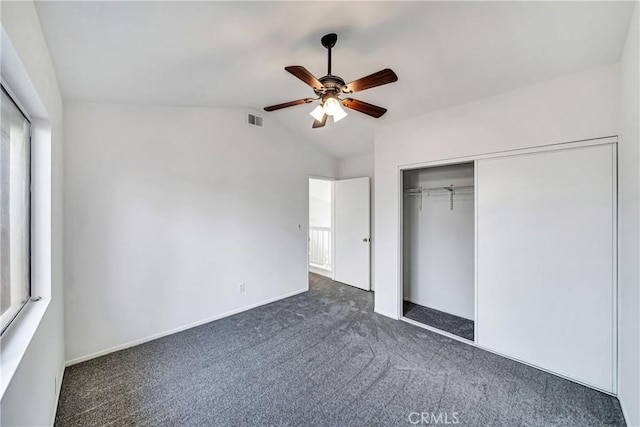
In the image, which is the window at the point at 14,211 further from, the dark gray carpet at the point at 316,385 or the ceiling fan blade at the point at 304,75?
the ceiling fan blade at the point at 304,75

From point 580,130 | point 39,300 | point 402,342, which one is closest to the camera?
point 39,300

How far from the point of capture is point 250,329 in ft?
10.1

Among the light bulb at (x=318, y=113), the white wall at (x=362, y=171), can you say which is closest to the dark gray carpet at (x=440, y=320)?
the white wall at (x=362, y=171)

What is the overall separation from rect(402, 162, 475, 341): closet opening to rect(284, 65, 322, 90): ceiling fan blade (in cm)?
216

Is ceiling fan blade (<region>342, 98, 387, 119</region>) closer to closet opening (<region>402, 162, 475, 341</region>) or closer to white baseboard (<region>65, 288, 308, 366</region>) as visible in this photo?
closet opening (<region>402, 162, 475, 341</region>)

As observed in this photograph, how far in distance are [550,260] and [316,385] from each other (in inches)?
88.2

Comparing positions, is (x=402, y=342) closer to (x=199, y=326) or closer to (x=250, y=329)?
(x=250, y=329)

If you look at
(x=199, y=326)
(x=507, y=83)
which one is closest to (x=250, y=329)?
(x=199, y=326)

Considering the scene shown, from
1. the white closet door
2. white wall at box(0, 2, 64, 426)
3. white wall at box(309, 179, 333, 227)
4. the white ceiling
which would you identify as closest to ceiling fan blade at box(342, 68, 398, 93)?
the white ceiling

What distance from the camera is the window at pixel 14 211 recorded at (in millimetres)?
1317

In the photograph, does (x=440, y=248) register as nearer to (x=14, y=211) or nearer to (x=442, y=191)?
(x=442, y=191)

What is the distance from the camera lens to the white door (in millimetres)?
4508

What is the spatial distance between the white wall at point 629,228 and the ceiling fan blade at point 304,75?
1892 millimetres

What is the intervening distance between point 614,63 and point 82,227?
4.59 metres
